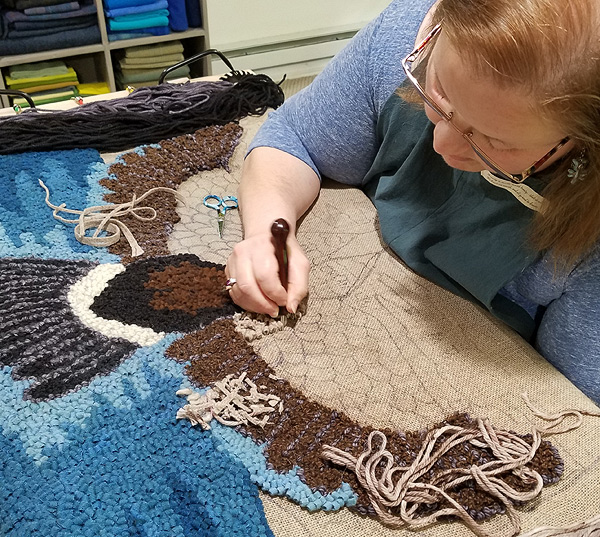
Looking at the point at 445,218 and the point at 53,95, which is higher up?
the point at 445,218

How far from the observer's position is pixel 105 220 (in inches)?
32.0

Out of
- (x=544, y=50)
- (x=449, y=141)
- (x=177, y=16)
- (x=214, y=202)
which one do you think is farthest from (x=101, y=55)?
(x=544, y=50)

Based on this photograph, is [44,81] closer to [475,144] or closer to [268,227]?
[268,227]

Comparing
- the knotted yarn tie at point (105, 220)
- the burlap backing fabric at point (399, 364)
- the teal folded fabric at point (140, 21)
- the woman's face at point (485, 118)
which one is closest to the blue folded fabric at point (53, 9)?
the teal folded fabric at point (140, 21)

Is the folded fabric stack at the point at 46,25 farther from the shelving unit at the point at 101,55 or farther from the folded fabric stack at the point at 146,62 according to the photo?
the folded fabric stack at the point at 146,62

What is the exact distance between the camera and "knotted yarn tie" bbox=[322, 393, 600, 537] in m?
0.53


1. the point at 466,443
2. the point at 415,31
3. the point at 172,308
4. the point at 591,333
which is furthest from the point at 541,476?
the point at 415,31

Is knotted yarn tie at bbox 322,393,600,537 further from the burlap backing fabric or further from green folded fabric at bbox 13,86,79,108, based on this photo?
green folded fabric at bbox 13,86,79,108

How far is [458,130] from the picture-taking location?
23.1 inches

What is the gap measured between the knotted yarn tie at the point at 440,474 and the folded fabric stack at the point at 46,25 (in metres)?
1.63

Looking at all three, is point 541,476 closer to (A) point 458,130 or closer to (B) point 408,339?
(B) point 408,339

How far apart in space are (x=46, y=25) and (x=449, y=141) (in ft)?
5.06

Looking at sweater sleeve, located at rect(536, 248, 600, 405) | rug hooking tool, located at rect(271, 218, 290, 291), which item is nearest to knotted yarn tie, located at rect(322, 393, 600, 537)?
sweater sleeve, located at rect(536, 248, 600, 405)

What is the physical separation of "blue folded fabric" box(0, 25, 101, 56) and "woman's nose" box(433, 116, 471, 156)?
150cm
